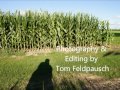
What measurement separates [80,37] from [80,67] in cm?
922

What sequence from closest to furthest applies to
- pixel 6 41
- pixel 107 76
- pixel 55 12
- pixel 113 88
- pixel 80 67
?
pixel 113 88 → pixel 107 76 → pixel 80 67 → pixel 6 41 → pixel 55 12

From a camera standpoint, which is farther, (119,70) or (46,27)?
(46,27)

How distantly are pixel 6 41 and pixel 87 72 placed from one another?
9726mm

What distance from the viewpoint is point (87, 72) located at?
11.9 metres

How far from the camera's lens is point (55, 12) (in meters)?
22.8

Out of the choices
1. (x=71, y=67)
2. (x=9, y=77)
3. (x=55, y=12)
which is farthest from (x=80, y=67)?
(x=55, y=12)

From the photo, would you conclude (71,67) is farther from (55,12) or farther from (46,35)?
(55,12)

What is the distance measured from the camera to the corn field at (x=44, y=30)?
2020 cm

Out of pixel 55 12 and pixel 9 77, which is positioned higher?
pixel 55 12

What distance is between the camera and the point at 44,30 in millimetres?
20891

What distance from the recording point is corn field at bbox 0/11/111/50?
20203mm

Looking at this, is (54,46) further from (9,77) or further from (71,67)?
(9,77)

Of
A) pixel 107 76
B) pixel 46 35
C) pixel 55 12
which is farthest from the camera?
pixel 55 12

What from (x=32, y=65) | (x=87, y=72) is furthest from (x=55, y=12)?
(x=87, y=72)
